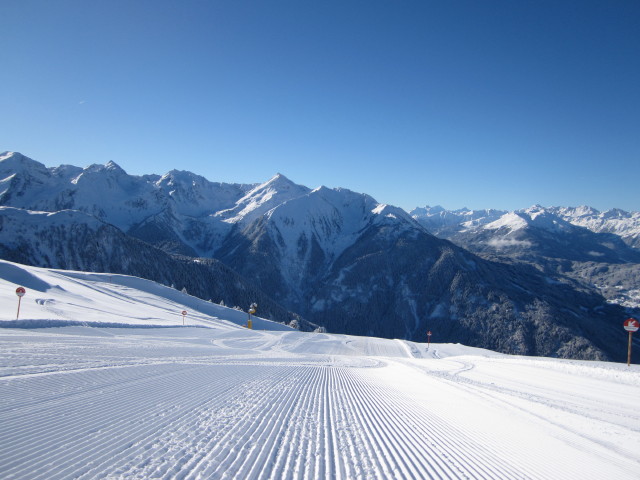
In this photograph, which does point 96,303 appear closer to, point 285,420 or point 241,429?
point 285,420

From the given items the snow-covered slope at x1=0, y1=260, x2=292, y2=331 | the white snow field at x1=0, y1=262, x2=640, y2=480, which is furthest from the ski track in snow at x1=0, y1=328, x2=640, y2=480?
the snow-covered slope at x1=0, y1=260, x2=292, y2=331

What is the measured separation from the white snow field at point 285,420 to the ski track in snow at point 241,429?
0.04 meters

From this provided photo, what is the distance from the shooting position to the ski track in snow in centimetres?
657

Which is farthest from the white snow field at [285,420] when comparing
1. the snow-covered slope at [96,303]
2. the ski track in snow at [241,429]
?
the snow-covered slope at [96,303]

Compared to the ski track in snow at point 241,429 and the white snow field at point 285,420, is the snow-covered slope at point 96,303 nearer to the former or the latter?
the white snow field at point 285,420

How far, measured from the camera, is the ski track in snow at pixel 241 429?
6566 millimetres

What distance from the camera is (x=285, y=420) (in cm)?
994

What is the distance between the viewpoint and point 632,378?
1744 centimetres

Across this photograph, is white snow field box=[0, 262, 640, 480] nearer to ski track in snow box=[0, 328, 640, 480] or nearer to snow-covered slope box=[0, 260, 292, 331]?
ski track in snow box=[0, 328, 640, 480]

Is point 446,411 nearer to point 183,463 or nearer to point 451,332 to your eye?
point 183,463

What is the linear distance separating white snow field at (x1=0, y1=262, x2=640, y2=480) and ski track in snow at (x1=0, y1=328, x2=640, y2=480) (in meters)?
0.04

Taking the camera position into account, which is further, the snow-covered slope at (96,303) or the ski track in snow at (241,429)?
the snow-covered slope at (96,303)

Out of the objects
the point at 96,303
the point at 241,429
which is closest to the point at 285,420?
the point at 241,429

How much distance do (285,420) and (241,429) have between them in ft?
5.04
